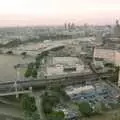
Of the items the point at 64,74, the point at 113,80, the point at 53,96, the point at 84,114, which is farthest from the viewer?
the point at 64,74

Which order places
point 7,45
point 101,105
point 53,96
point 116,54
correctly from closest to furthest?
point 101,105, point 53,96, point 116,54, point 7,45

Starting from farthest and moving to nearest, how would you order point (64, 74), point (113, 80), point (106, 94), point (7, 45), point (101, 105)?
1. point (7, 45)
2. point (64, 74)
3. point (113, 80)
4. point (106, 94)
5. point (101, 105)

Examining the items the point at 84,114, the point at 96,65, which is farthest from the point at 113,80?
the point at 84,114

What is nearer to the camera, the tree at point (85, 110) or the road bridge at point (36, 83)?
the tree at point (85, 110)

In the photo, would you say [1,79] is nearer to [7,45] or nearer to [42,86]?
[42,86]

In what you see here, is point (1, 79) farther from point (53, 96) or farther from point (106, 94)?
point (106, 94)

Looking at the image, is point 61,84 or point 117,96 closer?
point 117,96

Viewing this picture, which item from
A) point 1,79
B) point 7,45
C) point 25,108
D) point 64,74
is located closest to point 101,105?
point 25,108

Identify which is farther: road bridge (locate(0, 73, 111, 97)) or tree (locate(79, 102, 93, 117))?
road bridge (locate(0, 73, 111, 97))

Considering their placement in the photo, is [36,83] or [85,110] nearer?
[85,110]
